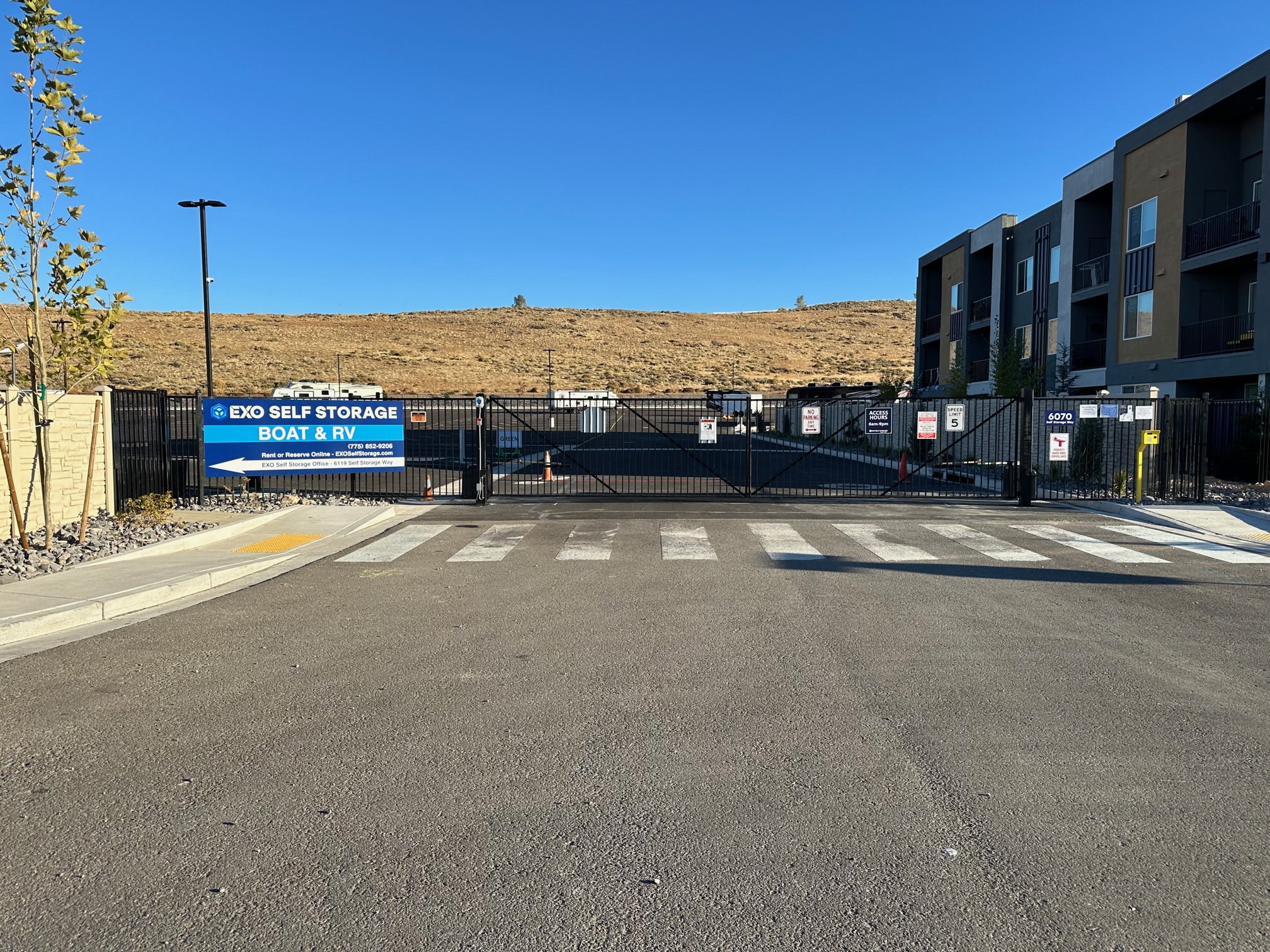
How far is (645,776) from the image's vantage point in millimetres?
4867

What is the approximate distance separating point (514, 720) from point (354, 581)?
16.8ft

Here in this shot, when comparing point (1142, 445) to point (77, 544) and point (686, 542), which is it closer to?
point (686, 542)

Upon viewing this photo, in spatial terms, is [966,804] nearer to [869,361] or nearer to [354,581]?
[354,581]

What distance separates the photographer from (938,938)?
11.2 feet

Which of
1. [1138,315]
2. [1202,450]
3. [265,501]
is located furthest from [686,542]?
[1138,315]

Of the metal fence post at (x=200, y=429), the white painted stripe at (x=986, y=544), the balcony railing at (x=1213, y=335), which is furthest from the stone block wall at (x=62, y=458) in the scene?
the balcony railing at (x=1213, y=335)

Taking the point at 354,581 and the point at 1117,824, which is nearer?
the point at 1117,824

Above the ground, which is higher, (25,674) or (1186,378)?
Answer: (1186,378)

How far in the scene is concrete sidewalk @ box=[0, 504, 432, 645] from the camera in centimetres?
820

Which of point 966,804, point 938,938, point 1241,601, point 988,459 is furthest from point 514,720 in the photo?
point 988,459

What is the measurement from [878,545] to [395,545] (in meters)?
6.68

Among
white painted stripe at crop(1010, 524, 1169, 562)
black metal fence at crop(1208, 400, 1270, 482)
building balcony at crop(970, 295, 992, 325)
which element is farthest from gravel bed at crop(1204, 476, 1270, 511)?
building balcony at crop(970, 295, 992, 325)

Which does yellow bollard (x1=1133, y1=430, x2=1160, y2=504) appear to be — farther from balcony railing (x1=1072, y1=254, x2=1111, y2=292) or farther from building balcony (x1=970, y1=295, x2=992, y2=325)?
building balcony (x1=970, y1=295, x2=992, y2=325)

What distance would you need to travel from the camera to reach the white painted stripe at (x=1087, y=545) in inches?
467
